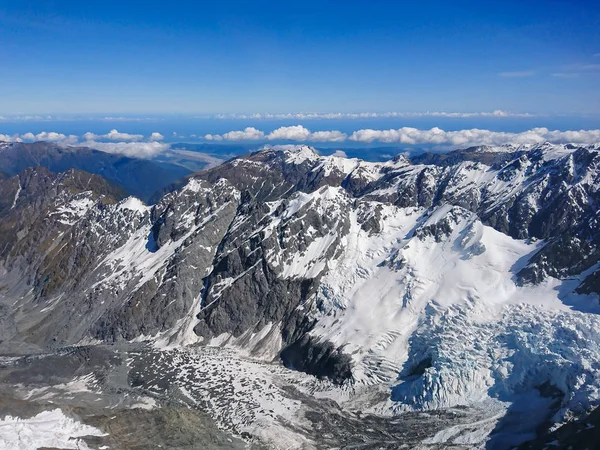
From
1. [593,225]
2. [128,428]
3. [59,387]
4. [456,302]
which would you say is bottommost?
[59,387]

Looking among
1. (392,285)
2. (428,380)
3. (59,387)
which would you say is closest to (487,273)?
(392,285)

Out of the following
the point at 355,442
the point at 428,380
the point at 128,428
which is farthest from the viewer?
the point at 428,380

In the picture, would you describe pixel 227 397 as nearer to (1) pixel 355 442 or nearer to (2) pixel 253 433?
(2) pixel 253 433

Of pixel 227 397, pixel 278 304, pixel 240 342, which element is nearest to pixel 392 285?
pixel 278 304

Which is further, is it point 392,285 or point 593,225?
point 392,285

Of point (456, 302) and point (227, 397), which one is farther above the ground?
point (456, 302)

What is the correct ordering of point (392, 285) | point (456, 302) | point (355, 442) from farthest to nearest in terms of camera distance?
point (392, 285), point (456, 302), point (355, 442)

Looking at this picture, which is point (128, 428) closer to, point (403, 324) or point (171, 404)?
point (171, 404)

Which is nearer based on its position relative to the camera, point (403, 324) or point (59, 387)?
point (59, 387)

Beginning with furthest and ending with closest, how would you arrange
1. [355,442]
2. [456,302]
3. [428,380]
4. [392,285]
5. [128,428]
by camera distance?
[392,285] → [456,302] → [428,380] → [355,442] → [128,428]
